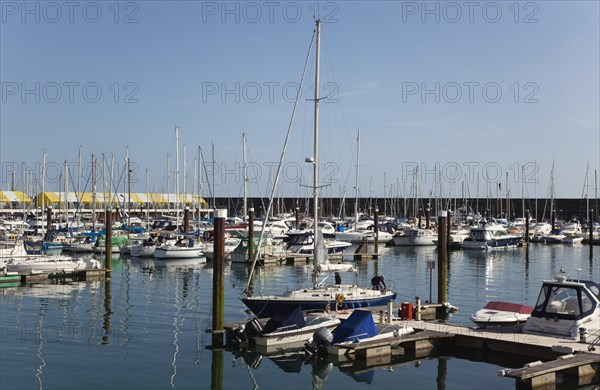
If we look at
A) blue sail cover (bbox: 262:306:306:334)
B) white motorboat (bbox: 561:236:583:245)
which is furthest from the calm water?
white motorboat (bbox: 561:236:583:245)

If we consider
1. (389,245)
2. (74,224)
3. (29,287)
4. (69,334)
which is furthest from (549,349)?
(74,224)

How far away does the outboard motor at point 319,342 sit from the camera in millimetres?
24844

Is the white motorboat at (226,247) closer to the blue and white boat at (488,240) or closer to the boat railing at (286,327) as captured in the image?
the blue and white boat at (488,240)

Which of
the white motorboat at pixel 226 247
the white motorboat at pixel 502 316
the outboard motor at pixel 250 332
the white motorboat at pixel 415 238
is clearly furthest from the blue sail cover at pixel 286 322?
the white motorboat at pixel 415 238

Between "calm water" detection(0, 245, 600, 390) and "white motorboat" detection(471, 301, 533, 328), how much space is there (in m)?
2.29

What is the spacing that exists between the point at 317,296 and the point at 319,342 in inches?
234

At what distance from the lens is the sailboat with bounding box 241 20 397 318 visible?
99.0ft

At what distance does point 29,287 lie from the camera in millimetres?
43969

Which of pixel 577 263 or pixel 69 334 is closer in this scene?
pixel 69 334

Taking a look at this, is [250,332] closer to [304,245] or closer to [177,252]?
[177,252]

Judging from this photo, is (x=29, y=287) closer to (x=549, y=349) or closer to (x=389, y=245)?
(x=549, y=349)

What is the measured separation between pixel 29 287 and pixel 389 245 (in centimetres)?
5042

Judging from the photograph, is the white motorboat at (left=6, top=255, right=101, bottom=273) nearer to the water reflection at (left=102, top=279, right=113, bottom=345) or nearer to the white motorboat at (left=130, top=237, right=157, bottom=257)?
the water reflection at (left=102, top=279, right=113, bottom=345)

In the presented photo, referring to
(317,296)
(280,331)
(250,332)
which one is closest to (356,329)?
(280,331)
